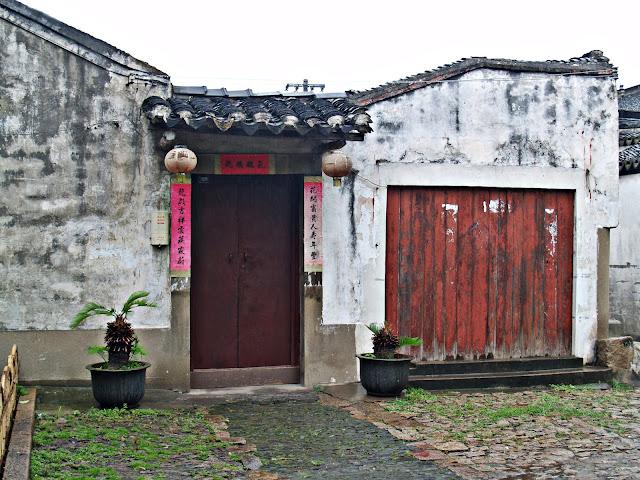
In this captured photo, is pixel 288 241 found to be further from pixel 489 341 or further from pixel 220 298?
pixel 489 341

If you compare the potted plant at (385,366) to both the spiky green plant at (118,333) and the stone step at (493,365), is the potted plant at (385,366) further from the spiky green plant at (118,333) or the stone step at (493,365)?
the spiky green plant at (118,333)

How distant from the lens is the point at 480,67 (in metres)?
10.7

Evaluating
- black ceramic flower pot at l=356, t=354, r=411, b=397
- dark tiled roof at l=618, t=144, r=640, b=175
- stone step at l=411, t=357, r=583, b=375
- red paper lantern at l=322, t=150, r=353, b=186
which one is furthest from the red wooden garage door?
dark tiled roof at l=618, t=144, r=640, b=175

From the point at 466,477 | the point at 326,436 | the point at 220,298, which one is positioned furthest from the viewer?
the point at 220,298

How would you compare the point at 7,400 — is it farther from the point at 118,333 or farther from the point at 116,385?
the point at 118,333

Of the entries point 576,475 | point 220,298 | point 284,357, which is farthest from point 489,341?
point 576,475

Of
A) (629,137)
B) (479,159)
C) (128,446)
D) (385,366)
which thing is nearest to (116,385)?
(128,446)

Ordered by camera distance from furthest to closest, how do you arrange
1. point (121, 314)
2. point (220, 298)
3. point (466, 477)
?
point (220, 298), point (121, 314), point (466, 477)

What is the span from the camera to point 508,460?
267 inches

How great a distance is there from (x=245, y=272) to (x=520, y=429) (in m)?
4.06

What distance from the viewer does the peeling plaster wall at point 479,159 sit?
10.1 meters

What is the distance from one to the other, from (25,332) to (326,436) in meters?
3.89

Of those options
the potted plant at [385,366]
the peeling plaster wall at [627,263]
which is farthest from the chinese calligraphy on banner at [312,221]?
the peeling plaster wall at [627,263]

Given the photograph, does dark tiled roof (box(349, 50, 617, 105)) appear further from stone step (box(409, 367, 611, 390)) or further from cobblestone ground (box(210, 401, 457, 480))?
cobblestone ground (box(210, 401, 457, 480))
